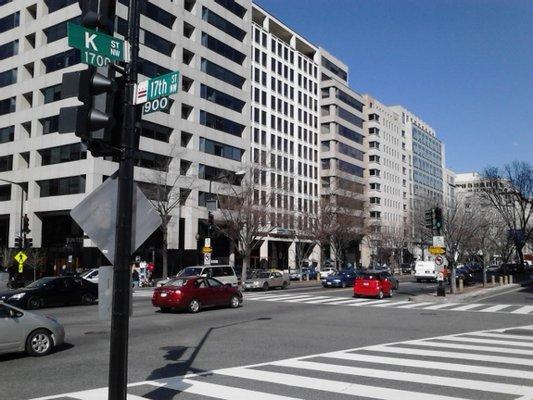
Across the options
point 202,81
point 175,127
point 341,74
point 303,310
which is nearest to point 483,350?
point 303,310

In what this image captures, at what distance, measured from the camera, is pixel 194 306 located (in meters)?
21.6

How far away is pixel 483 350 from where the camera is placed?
12477mm

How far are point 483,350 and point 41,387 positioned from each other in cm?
967

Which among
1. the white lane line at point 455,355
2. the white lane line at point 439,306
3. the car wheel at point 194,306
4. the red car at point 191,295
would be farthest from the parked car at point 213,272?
the white lane line at point 455,355

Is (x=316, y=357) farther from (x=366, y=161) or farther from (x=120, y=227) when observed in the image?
(x=366, y=161)

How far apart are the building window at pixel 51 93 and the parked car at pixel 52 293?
3300 cm

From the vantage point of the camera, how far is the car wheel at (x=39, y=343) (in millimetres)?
11438

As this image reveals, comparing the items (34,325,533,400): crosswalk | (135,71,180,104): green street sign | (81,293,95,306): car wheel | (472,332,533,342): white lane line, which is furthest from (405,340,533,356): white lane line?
(81,293,95,306): car wheel

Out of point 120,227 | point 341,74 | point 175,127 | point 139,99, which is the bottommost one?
point 120,227

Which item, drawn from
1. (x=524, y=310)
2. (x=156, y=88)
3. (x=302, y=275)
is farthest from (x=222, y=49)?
(x=156, y=88)

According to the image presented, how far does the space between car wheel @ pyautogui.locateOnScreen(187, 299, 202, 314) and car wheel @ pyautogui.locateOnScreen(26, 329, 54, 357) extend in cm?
978

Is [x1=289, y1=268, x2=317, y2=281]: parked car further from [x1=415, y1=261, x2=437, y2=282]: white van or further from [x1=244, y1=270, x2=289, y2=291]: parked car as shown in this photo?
[x1=244, y1=270, x2=289, y2=291]: parked car

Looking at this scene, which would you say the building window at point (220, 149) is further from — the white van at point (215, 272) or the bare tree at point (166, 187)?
the white van at point (215, 272)

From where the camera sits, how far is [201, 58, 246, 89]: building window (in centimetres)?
6134
